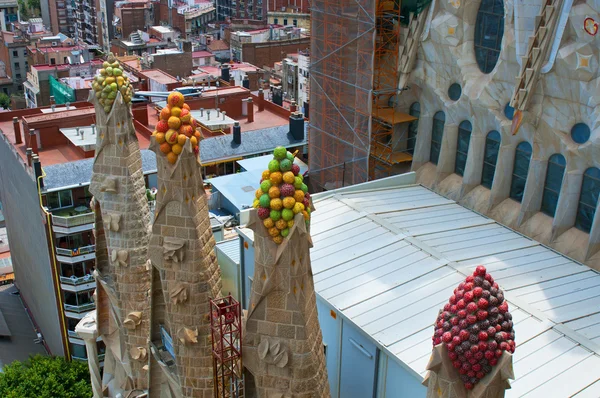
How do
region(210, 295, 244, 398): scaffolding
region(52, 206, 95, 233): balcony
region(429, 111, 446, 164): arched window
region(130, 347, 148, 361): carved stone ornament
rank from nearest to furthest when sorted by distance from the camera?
region(210, 295, 244, 398): scaffolding → region(130, 347, 148, 361): carved stone ornament → region(429, 111, 446, 164): arched window → region(52, 206, 95, 233): balcony

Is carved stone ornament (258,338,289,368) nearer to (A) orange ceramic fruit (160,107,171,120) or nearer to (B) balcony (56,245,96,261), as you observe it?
(A) orange ceramic fruit (160,107,171,120)

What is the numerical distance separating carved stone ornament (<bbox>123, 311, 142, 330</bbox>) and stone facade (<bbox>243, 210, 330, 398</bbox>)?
8.67 m

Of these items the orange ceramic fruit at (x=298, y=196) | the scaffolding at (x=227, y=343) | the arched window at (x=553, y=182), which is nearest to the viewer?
the orange ceramic fruit at (x=298, y=196)

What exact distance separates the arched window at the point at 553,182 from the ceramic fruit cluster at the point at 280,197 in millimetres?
14248

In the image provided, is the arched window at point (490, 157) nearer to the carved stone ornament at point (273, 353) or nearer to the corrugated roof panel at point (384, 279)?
the corrugated roof panel at point (384, 279)

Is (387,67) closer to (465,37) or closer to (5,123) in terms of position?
(465,37)

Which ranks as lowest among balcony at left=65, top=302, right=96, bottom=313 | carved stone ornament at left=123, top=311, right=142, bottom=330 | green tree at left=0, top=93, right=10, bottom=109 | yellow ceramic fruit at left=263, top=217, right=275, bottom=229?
green tree at left=0, top=93, right=10, bottom=109

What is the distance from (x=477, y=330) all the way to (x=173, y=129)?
984cm

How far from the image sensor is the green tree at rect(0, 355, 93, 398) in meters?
38.4

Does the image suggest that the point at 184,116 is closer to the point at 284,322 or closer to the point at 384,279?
the point at 284,322

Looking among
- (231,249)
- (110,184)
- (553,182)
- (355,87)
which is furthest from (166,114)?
(355,87)

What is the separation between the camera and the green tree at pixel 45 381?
3841 cm

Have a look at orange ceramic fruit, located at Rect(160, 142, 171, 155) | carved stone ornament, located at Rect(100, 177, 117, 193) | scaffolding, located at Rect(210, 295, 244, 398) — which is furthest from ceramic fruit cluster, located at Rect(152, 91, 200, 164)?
carved stone ornament, located at Rect(100, 177, 117, 193)

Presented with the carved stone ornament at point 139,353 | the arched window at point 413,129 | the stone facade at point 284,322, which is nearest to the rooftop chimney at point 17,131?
the arched window at point 413,129
